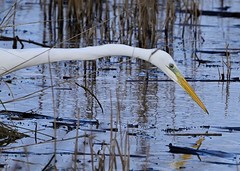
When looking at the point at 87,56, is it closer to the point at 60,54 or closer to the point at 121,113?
the point at 60,54

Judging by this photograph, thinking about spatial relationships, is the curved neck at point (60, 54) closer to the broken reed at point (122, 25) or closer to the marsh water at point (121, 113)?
the marsh water at point (121, 113)

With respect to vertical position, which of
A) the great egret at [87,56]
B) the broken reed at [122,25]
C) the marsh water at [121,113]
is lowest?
the marsh water at [121,113]

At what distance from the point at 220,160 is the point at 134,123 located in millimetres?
1179

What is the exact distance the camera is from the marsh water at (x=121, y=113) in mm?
4992

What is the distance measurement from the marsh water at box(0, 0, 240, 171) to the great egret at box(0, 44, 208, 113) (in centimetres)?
16

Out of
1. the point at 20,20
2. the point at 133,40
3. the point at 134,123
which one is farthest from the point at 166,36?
the point at 134,123

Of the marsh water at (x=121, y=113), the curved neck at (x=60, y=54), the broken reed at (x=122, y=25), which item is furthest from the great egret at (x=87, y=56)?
the broken reed at (x=122, y=25)

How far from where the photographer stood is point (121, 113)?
651 cm

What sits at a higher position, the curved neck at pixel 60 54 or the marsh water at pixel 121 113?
the curved neck at pixel 60 54

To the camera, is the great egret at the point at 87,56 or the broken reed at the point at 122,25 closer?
the great egret at the point at 87,56

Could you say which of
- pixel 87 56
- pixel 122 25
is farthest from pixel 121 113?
pixel 122 25

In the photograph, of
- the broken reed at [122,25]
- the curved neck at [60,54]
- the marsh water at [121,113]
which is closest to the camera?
the marsh water at [121,113]

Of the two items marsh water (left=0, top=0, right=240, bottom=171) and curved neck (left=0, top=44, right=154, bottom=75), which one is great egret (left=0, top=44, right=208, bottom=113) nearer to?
curved neck (left=0, top=44, right=154, bottom=75)

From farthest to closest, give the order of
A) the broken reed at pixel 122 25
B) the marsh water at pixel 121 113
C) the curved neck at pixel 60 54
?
1. the broken reed at pixel 122 25
2. the curved neck at pixel 60 54
3. the marsh water at pixel 121 113
